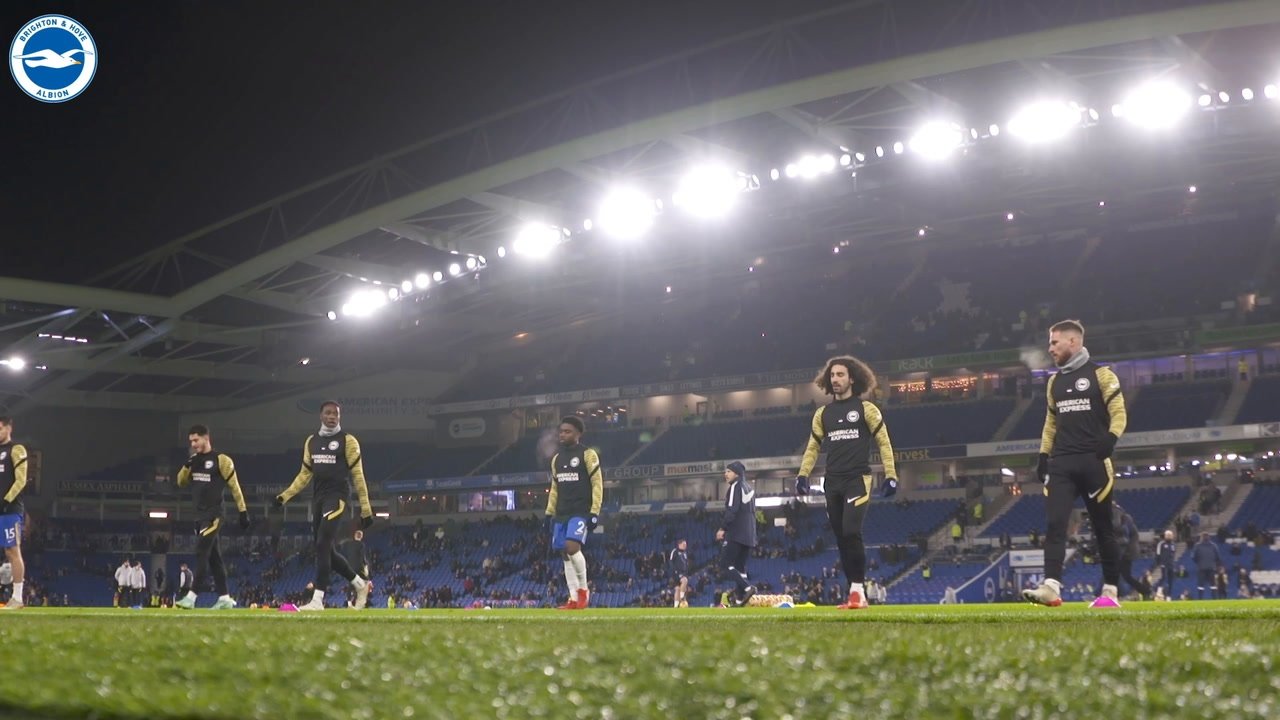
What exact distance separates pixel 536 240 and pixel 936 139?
11.2m

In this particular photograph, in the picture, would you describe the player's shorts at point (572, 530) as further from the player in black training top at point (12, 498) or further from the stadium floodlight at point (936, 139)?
the stadium floodlight at point (936, 139)

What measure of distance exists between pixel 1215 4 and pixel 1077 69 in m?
4.94

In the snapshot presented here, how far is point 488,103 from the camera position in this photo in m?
23.6

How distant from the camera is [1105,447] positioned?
8766mm

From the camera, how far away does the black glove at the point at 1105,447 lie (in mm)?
8746

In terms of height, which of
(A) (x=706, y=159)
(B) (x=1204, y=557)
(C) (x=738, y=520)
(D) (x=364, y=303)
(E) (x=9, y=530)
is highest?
(A) (x=706, y=159)

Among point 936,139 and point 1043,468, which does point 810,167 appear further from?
point 1043,468

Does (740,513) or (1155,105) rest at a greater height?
(1155,105)

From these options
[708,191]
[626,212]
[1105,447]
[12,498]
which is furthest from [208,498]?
[626,212]

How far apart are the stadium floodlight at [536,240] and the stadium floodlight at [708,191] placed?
397 cm

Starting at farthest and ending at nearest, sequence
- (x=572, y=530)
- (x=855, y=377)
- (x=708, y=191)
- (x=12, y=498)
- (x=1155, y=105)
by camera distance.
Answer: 1. (x=708, y=191)
2. (x=1155, y=105)
3. (x=12, y=498)
4. (x=572, y=530)
5. (x=855, y=377)

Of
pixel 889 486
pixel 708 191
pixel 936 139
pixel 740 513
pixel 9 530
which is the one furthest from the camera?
pixel 708 191

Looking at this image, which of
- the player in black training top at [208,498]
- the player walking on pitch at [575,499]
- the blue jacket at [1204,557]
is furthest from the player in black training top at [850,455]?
the blue jacket at [1204,557]

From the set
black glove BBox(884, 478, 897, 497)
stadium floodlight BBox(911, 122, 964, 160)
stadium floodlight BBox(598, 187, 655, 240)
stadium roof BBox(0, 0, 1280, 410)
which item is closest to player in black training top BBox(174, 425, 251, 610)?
black glove BBox(884, 478, 897, 497)
